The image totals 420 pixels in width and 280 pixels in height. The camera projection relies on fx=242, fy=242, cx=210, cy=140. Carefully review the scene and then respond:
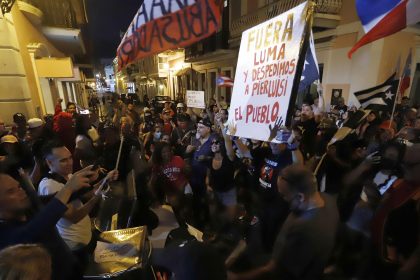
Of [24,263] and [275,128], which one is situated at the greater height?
[275,128]

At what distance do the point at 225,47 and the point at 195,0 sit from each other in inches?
539

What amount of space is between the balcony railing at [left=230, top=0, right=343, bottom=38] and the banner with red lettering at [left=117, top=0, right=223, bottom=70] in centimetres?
741

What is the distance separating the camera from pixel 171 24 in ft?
7.77

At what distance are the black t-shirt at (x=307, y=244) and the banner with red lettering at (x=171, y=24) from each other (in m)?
1.81

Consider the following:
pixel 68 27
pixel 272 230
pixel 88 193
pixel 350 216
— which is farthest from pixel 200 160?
pixel 68 27

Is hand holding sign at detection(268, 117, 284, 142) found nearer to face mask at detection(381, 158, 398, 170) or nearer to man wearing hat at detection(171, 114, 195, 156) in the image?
face mask at detection(381, 158, 398, 170)

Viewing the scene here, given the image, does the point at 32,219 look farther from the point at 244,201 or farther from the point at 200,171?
the point at 244,201

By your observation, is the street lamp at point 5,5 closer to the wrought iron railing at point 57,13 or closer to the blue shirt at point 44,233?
the wrought iron railing at point 57,13

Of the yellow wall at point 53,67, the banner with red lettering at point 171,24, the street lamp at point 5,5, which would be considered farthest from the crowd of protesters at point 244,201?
the yellow wall at point 53,67

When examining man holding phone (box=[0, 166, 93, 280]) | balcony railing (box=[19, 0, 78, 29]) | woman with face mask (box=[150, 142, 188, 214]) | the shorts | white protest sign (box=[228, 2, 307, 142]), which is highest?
balcony railing (box=[19, 0, 78, 29])

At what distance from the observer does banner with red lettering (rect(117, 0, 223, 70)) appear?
91.4 inches

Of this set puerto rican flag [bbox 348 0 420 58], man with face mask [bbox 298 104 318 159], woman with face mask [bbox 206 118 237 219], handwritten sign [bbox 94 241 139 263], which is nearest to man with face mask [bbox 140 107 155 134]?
woman with face mask [bbox 206 118 237 219]

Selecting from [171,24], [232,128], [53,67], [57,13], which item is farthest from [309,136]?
[57,13]

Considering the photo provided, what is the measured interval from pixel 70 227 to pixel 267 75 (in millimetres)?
2250
